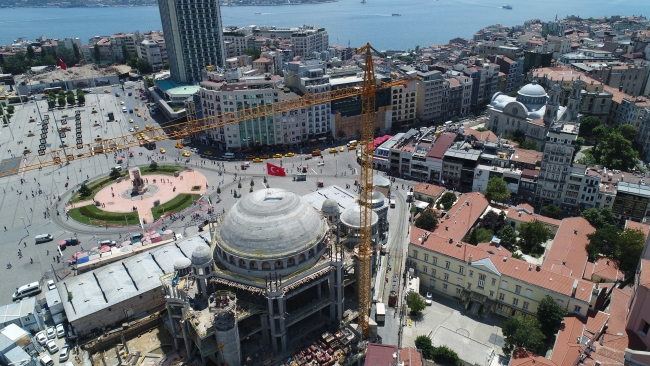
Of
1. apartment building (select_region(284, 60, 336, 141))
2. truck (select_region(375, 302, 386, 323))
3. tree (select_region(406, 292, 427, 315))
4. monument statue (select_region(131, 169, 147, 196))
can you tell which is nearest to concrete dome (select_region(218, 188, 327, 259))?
truck (select_region(375, 302, 386, 323))

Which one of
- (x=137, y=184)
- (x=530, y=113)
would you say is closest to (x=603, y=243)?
(x=530, y=113)

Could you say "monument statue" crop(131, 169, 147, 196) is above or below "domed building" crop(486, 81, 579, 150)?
below

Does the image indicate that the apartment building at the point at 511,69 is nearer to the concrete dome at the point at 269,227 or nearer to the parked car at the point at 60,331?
the concrete dome at the point at 269,227

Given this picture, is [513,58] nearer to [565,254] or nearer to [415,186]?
[415,186]

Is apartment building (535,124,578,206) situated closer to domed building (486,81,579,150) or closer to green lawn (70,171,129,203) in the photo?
domed building (486,81,579,150)

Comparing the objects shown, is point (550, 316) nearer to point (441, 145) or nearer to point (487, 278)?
point (487, 278)

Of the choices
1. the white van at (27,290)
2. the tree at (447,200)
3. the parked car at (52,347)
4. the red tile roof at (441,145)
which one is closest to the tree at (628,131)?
the red tile roof at (441,145)

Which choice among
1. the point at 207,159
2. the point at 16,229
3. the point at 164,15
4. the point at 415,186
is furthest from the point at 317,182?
the point at 164,15
